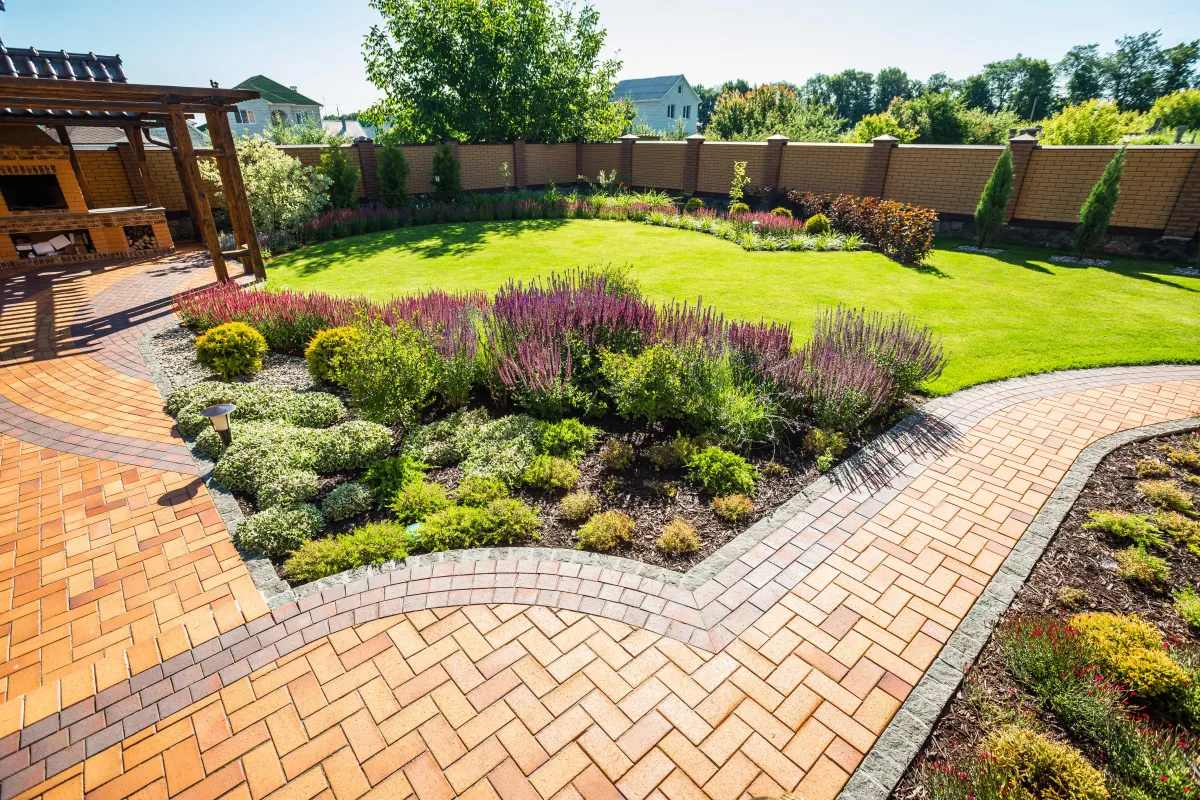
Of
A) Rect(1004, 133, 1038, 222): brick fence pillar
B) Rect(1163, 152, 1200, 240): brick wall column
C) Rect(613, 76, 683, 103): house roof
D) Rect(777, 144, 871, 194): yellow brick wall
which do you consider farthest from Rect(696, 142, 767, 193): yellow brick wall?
Rect(613, 76, 683, 103): house roof

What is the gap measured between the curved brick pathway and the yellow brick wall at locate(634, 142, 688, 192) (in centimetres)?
1877

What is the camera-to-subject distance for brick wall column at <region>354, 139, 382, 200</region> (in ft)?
60.6

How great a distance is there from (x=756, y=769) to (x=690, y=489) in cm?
227

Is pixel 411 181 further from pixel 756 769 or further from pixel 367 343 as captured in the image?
pixel 756 769

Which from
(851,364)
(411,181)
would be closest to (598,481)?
(851,364)

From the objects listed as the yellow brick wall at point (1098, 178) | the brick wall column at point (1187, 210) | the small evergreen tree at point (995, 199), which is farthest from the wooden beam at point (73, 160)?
the brick wall column at point (1187, 210)

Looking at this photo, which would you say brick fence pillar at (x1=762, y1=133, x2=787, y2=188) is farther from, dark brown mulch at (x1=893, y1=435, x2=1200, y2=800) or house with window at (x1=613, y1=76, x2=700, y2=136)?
house with window at (x1=613, y1=76, x2=700, y2=136)

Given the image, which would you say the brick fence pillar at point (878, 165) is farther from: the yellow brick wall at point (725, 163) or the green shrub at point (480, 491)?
the green shrub at point (480, 491)

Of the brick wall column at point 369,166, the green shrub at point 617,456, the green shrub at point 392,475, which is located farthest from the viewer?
the brick wall column at point 369,166

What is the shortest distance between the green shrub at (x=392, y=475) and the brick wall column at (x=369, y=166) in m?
16.5

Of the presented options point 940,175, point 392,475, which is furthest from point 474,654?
point 940,175

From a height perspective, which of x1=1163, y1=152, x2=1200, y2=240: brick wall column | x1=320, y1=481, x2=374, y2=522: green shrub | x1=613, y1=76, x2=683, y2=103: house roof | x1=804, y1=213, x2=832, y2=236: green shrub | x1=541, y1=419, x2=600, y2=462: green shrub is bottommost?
x1=320, y1=481, x2=374, y2=522: green shrub

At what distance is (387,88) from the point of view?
23.4 m

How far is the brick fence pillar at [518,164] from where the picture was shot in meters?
21.6
